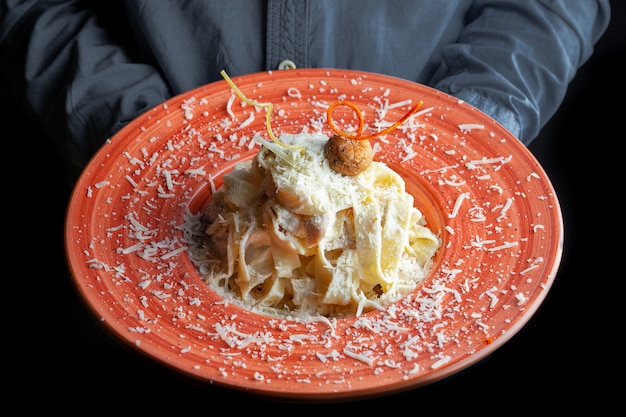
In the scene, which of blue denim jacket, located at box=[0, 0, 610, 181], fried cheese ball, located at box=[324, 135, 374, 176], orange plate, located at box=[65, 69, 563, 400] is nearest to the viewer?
orange plate, located at box=[65, 69, 563, 400]

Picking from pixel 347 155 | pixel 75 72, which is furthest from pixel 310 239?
pixel 75 72

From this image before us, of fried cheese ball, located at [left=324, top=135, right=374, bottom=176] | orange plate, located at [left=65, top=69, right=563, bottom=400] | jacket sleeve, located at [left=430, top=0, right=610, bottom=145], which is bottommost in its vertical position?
jacket sleeve, located at [left=430, top=0, right=610, bottom=145]

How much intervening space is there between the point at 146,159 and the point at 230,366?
52 cm

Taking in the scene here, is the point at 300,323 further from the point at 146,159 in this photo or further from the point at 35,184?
the point at 35,184

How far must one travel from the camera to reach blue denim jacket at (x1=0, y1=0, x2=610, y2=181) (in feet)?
6.29

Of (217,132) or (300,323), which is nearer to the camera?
(300,323)

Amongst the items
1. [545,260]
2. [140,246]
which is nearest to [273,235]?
[140,246]

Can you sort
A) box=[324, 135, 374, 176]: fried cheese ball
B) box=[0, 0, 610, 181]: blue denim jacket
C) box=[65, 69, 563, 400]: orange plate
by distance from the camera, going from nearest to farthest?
box=[65, 69, 563, 400]: orange plate, box=[324, 135, 374, 176]: fried cheese ball, box=[0, 0, 610, 181]: blue denim jacket

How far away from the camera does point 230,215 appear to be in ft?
4.70

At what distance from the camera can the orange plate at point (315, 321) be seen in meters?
1.17

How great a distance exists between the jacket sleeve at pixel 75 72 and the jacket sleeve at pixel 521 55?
2.45 feet

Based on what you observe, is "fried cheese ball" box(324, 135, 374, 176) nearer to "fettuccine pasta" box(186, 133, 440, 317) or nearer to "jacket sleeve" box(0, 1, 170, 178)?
"fettuccine pasta" box(186, 133, 440, 317)

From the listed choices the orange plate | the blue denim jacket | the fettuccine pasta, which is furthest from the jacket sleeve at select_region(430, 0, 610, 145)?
the fettuccine pasta

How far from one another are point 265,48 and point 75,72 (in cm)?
45
